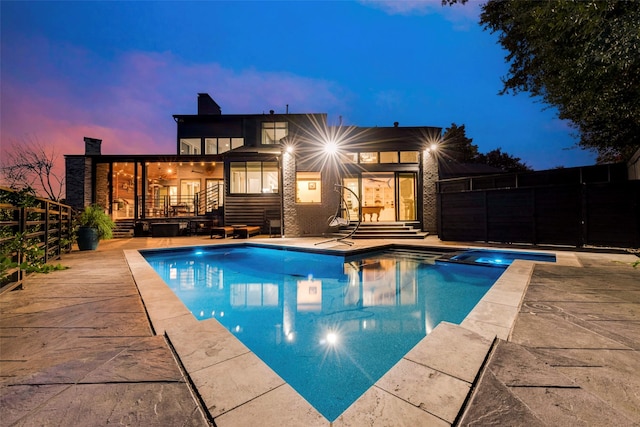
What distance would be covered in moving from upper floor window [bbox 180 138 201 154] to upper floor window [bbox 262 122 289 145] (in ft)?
15.7

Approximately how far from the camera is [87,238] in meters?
7.45

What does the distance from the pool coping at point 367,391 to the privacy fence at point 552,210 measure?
7.14 metres

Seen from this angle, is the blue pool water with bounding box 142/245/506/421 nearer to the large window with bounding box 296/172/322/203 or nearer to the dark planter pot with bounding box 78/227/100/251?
the dark planter pot with bounding box 78/227/100/251

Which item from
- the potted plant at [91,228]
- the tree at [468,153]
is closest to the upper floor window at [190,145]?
the potted plant at [91,228]

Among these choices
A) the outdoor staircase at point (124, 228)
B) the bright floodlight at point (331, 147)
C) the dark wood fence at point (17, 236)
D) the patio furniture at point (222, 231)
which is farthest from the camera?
the outdoor staircase at point (124, 228)

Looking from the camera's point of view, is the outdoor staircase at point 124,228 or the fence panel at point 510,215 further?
the outdoor staircase at point 124,228

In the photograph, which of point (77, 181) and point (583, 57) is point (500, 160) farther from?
point (77, 181)

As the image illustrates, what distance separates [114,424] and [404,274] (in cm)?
529

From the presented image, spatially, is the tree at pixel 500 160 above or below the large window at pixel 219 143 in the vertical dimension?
above

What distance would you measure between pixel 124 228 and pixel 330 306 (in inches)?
543

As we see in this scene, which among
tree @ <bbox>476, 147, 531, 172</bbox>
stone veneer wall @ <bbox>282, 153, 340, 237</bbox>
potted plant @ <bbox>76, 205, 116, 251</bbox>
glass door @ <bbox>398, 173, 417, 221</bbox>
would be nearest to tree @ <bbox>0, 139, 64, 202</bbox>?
potted plant @ <bbox>76, 205, 116, 251</bbox>

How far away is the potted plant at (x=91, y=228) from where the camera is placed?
745 centimetres

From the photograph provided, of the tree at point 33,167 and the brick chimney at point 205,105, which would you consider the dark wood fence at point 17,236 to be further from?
the brick chimney at point 205,105

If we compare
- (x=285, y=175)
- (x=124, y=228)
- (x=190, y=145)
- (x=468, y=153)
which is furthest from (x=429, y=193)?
(x=468, y=153)
